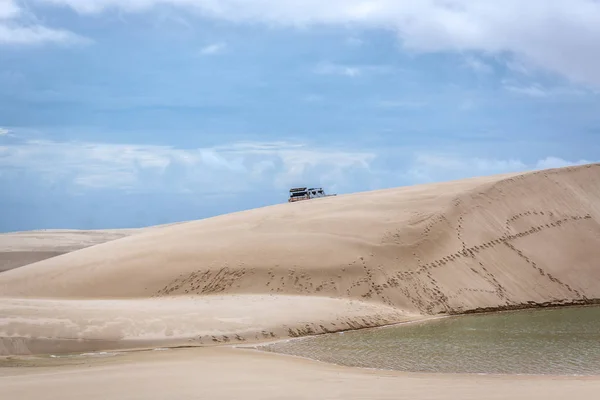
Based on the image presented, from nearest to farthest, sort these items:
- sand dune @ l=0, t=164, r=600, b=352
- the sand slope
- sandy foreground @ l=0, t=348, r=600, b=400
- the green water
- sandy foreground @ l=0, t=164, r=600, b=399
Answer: sandy foreground @ l=0, t=348, r=600, b=400 → sandy foreground @ l=0, t=164, r=600, b=399 → the green water → sand dune @ l=0, t=164, r=600, b=352 → the sand slope

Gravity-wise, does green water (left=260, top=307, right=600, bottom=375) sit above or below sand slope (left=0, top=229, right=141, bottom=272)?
below

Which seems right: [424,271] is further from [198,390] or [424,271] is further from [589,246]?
[198,390]

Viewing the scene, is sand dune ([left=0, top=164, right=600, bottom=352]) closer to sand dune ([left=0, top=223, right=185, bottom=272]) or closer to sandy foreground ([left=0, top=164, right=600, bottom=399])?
sandy foreground ([left=0, top=164, right=600, bottom=399])

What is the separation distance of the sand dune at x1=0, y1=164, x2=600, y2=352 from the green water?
5.11 ft

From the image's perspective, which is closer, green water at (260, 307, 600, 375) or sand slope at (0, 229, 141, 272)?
green water at (260, 307, 600, 375)

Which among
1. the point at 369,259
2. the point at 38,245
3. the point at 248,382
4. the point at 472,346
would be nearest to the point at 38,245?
the point at 38,245

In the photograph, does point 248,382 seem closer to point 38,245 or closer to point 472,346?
point 472,346

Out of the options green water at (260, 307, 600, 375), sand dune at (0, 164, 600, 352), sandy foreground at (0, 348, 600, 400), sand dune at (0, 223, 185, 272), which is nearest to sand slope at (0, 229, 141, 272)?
sand dune at (0, 223, 185, 272)

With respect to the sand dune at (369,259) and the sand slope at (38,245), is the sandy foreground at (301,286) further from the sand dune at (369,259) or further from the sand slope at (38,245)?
the sand slope at (38,245)

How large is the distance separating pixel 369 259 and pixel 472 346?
7722 millimetres

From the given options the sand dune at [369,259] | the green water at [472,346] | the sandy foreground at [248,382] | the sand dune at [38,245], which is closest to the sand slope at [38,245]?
the sand dune at [38,245]

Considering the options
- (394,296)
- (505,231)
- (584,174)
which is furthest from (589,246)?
(394,296)

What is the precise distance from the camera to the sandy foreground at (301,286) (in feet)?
33.6

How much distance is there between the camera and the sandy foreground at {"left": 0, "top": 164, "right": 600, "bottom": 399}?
1024cm
